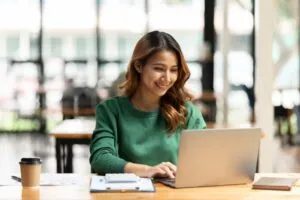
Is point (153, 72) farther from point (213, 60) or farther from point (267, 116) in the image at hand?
point (213, 60)

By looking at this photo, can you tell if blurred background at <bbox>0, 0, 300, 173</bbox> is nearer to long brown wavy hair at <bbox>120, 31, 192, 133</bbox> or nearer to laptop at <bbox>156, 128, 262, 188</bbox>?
long brown wavy hair at <bbox>120, 31, 192, 133</bbox>

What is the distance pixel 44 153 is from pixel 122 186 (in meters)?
6.39

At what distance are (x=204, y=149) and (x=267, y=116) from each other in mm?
3884

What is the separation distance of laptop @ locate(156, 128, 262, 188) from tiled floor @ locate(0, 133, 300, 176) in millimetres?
4162

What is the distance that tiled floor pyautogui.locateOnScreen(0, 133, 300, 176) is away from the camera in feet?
23.9

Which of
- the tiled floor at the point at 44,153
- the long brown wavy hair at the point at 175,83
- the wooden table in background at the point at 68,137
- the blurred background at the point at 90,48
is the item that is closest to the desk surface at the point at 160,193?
the long brown wavy hair at the point at 175,83

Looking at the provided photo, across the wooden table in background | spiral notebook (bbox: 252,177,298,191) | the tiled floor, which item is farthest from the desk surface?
the tiled floor

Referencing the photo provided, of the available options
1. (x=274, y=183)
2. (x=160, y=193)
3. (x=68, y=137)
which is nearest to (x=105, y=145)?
(x=160, y=193)

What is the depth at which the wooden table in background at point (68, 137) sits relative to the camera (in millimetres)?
4523

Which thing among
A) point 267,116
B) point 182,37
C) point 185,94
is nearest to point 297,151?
point 182,37

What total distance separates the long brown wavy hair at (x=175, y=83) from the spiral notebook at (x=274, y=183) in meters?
0.51

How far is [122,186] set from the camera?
7.81ft

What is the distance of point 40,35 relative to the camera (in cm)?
1050

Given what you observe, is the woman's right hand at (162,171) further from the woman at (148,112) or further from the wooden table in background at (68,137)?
the wooden table in background at (68,137)
